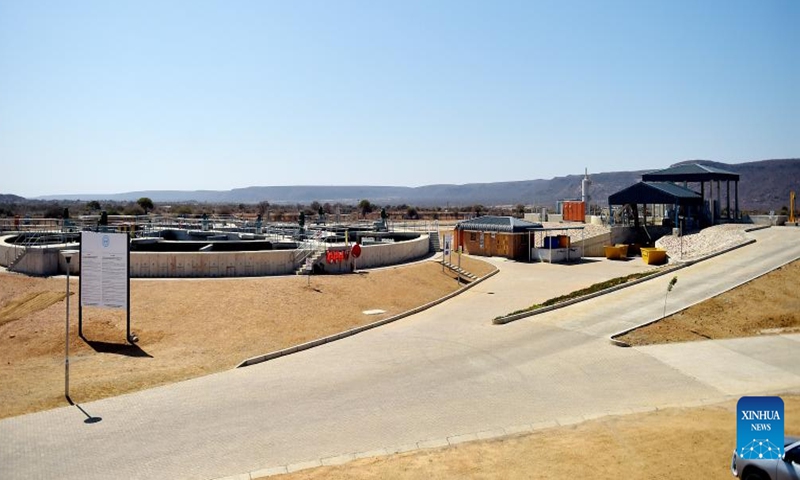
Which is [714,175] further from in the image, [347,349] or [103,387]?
[103,387]

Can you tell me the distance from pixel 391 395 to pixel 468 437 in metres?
3.01

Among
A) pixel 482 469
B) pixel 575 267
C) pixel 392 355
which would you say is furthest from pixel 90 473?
pixel 575 267

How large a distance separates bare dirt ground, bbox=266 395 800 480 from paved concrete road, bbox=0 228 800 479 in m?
0.72

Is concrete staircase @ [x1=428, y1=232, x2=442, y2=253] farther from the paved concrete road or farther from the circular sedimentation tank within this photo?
the paved concrete road

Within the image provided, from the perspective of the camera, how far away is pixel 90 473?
1127cm

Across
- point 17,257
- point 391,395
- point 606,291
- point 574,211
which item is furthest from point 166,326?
point 574,211

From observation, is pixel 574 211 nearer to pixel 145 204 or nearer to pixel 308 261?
pixel 308 261

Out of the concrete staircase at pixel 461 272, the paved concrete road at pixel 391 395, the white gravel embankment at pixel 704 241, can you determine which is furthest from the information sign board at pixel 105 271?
the white gravel embankment at pixel 704 241

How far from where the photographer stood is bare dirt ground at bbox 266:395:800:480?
11.3 metres

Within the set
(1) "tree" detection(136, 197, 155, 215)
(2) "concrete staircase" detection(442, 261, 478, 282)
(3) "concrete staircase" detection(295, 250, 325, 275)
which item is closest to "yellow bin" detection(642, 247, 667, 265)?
(2) "concrete staircase" detection(442, 261, 478, 282)

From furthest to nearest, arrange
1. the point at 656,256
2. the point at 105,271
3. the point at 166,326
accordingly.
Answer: the point at 656,256 → the point at 166,326 → the point at 105,271

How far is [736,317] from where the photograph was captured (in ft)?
79.3

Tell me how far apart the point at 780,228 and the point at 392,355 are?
136ft

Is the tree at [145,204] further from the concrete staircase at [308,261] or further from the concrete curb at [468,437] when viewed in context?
the concrete curb at [468,437]
